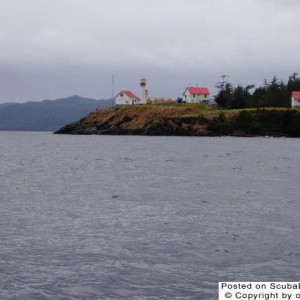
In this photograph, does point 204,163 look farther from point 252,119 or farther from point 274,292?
point 252,119

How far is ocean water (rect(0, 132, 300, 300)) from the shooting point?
68.0 feet

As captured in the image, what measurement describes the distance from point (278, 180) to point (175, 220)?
26511mm

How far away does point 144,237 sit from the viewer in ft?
94.1

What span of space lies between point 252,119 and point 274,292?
6853 inches

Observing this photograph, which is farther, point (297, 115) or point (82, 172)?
→ point (297, 115)

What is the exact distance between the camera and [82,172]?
68750mm

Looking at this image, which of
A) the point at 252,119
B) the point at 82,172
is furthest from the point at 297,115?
the point at 82,172

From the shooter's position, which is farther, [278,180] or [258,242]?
[278,180]

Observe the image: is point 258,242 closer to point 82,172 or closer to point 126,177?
point 126,177

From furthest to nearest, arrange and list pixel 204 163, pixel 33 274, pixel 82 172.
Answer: pixel 204 163 < pixel 82 172 < pixel 33 274

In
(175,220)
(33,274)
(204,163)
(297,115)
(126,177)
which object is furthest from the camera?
(297,115)

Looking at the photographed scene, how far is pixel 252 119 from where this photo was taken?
188 m

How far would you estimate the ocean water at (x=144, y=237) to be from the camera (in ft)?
68.0

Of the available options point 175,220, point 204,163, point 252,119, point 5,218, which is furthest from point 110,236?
point 252,119
